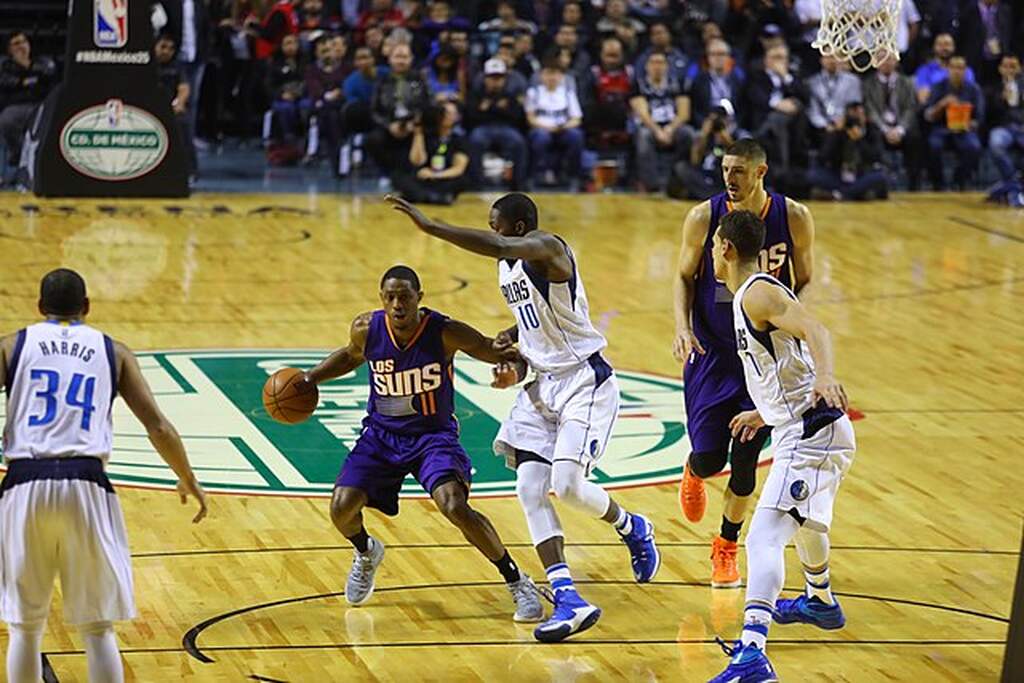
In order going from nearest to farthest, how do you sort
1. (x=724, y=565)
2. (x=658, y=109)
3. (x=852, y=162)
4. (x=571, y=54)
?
(x=724, y=565) → (x=658, y=109) → (x=852, y=162) → (x=571, y=54)

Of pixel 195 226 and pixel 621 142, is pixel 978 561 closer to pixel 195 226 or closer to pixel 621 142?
pixel 195 226

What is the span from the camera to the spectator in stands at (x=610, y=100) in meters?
20.7

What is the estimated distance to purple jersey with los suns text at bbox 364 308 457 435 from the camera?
783 cm

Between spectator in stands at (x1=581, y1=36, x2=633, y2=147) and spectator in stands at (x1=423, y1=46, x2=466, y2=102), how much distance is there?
1.44 metres

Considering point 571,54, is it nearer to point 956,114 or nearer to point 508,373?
point 956,114

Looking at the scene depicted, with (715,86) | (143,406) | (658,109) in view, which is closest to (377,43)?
(658,109)

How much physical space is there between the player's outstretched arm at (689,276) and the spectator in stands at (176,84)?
37.9ft

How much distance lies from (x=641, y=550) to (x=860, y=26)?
138 inches

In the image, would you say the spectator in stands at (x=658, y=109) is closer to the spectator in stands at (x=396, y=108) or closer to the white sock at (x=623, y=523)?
the spectator in stands at (x=396, y=108)

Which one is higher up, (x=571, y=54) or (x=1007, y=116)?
(x=571, y=54)

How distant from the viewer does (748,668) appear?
6.81 m

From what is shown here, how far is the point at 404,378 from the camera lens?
25.7ft

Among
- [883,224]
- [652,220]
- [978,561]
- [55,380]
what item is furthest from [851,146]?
[55,380]

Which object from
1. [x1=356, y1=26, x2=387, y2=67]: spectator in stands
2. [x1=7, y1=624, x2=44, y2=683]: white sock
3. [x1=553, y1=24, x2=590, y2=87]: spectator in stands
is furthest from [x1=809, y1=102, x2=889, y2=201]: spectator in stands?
[x1=7, y1=624, x2=44, y2=683]: white sock
